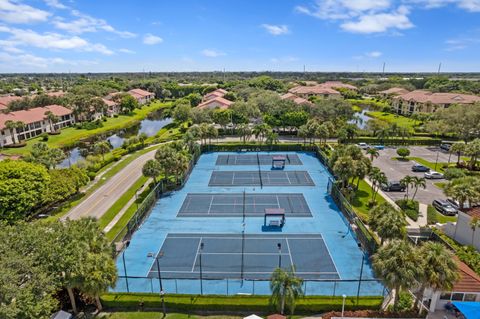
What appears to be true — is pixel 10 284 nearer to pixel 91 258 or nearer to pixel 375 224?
pixel 91 258

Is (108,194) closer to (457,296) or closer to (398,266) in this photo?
(398,266)

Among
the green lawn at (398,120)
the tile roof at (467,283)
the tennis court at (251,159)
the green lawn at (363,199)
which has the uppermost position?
the green lawn at (398,120)

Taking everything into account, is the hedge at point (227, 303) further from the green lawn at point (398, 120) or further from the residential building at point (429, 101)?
the residential building at point (429, 101)

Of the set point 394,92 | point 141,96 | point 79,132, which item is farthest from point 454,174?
point 141,96

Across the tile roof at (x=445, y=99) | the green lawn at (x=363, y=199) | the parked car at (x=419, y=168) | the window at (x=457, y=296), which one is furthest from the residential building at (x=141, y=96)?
the window at (x=457, y=296)

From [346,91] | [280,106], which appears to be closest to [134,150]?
[280,106]

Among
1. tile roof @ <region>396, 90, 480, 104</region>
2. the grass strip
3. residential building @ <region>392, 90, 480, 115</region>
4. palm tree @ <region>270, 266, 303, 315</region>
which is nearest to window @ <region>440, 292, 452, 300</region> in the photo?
palm tree @ <region>270, 266, 303, 315</region>

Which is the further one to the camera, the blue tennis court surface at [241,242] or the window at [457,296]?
the blue tennis court surface at [241,242]
